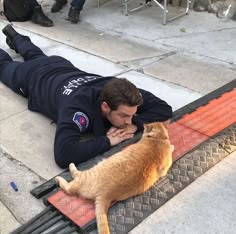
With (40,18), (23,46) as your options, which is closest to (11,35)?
(23,46)

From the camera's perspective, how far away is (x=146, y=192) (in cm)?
281

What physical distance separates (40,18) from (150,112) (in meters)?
3.62

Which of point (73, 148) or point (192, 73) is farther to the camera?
point (192, 73)

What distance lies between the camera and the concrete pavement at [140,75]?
8.93ft

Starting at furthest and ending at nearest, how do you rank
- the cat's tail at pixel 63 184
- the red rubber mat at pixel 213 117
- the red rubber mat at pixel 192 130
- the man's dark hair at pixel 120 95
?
the red rubber mat at pixel 213 117
the man's dark hair at pixel 120 95
the cat's tail at pixel 63 184
the red rubber mat at pixel 192 130

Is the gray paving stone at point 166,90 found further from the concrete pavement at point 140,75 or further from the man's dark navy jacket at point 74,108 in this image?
the man's dark navy jacket at point 74,108

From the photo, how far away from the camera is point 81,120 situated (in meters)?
3.11

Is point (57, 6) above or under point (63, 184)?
under

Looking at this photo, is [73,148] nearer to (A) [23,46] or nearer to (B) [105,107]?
(B) [105,107]

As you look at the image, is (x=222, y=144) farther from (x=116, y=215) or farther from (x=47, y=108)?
(x=47, y=108)

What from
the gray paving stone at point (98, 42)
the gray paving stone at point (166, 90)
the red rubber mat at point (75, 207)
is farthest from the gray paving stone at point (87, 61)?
the red rubber mat at point (75, 207)

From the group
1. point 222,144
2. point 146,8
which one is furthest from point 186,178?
point 146,8

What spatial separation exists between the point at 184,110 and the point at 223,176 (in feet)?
2.92

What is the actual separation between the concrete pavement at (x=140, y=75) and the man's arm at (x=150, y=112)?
0.51 meters
